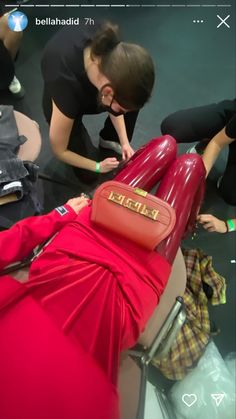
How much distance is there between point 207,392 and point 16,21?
4.77 feet

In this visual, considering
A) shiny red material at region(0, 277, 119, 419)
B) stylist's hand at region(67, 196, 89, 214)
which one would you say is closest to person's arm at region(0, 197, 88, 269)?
stylist's hand at region(67, 196, 89, 214)

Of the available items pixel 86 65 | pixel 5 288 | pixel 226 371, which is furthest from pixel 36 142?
pixel 226 371

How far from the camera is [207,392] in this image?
1.13 meters

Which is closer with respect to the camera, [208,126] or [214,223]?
[214,223]

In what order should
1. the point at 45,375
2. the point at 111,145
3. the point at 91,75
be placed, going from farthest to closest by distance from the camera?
the point at 111,145
the point at 91,75
the point at 45,375

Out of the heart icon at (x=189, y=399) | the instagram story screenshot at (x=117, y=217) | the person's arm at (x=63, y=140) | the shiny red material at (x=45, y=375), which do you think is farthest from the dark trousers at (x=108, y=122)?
the heart icon at (x=189, y=399)

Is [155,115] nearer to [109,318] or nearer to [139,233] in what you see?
[139,233]

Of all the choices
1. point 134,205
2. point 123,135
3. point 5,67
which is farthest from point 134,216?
point 5,67

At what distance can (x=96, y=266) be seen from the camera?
79cm

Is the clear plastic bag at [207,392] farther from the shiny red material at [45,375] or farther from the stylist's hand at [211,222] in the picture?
the shiny red material at [45,375]

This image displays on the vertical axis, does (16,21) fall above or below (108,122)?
above

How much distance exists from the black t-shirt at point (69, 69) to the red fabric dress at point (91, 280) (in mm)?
320

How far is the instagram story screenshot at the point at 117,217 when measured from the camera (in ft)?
1.98

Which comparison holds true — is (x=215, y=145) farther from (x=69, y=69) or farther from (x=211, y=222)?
(x=69, y=69)
